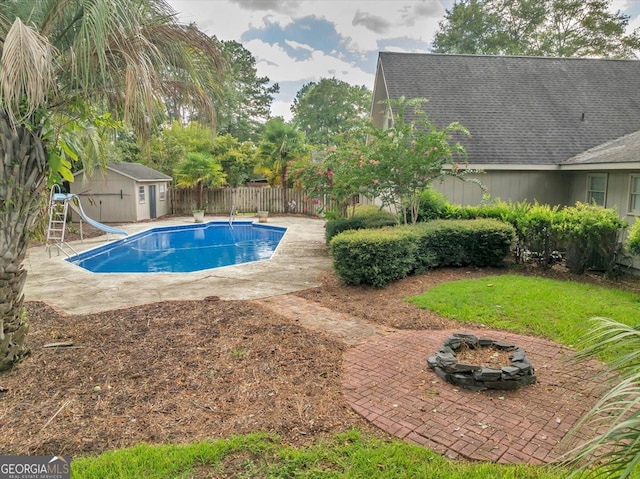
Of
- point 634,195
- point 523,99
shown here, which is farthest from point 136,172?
point 634,195

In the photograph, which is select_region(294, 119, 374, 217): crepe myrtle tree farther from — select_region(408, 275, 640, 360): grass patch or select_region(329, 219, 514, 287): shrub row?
select_region(408, 275, 640, 360): grass patch

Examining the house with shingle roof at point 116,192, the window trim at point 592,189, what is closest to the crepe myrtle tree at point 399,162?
the window trim at point 592,189

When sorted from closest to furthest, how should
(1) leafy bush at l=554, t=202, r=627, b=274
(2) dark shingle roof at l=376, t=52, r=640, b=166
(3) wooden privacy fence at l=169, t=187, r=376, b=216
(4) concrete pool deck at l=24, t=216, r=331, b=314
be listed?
(4) concrete pool deck at l=24, t=216, r=331, b=314 → (1) leafy bush at l=554, t=202, r=627, b=274 → (2) dark shingle roof at l=376, t=52, r=640, b=166 → (3) wooden privacy fence at l=169, t=187, r=376, b=216

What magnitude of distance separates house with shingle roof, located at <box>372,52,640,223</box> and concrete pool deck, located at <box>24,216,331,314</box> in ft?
16.5

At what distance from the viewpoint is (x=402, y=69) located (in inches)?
579

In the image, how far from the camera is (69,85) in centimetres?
404

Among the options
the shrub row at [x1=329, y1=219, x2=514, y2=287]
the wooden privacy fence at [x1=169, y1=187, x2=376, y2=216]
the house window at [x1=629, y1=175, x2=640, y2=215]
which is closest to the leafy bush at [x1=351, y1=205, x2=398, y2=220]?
the shrub row at [x1=329, y1=219, x2=514, y2=287]

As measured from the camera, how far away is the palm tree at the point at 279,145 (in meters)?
21.5

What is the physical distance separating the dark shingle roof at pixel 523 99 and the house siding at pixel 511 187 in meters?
0.46

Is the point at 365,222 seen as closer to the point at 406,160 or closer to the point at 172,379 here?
the point at 406,160

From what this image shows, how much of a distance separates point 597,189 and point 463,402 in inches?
390

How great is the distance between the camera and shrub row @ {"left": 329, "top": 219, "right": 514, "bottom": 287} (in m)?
7.41

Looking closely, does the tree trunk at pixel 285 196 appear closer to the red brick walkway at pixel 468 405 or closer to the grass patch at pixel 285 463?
the red brick walkway at pixel 468 405

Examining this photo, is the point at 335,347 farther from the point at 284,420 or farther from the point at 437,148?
the point at 437,148
